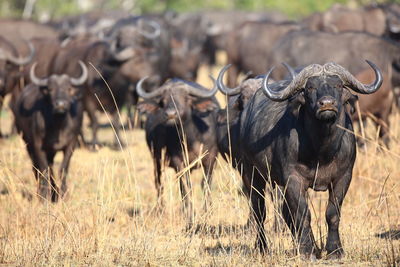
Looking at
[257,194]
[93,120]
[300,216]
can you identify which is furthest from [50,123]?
[300,216]

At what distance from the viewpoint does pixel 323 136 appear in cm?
724

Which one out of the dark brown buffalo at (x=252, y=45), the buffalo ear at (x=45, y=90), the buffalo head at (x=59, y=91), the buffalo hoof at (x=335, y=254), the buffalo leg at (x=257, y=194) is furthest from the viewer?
the dark brown buffalo at (x=252, y=45)

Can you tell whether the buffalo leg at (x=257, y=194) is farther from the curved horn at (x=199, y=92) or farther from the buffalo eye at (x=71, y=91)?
the buffalo eye at (x=71, y=91)

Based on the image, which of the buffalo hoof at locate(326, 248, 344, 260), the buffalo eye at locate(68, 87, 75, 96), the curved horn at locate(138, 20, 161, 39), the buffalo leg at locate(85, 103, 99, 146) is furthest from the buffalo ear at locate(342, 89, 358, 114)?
the curved horn at locate(138, 20, 161, 39)

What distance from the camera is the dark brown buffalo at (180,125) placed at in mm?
10711

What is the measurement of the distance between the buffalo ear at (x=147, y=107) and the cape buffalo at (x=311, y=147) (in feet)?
11.1

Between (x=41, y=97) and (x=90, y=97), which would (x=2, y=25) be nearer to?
(x=90, y=97)

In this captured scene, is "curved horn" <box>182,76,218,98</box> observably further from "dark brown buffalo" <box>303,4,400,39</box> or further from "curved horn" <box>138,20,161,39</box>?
"dark brown buffalo" <box>303,4,400,39</box>

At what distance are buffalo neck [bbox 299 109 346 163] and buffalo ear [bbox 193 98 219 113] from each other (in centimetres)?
356

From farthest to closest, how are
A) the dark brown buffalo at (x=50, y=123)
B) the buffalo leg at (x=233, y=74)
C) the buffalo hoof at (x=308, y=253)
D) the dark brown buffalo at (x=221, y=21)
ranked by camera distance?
the dark brown buffalo at (x=221, y=21), the buffalo leg at (x=233, y=74), the dark brown buffalo at (x=50, y=123), the buffalo hoof at (x=308, y=253)

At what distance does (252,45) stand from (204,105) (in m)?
11.4

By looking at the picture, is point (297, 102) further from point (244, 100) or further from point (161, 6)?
point (161, 6)

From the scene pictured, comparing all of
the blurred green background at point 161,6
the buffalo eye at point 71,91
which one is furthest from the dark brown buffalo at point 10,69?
the blurred green background at point 161,6

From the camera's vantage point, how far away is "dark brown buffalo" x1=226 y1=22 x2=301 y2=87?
21703mm
